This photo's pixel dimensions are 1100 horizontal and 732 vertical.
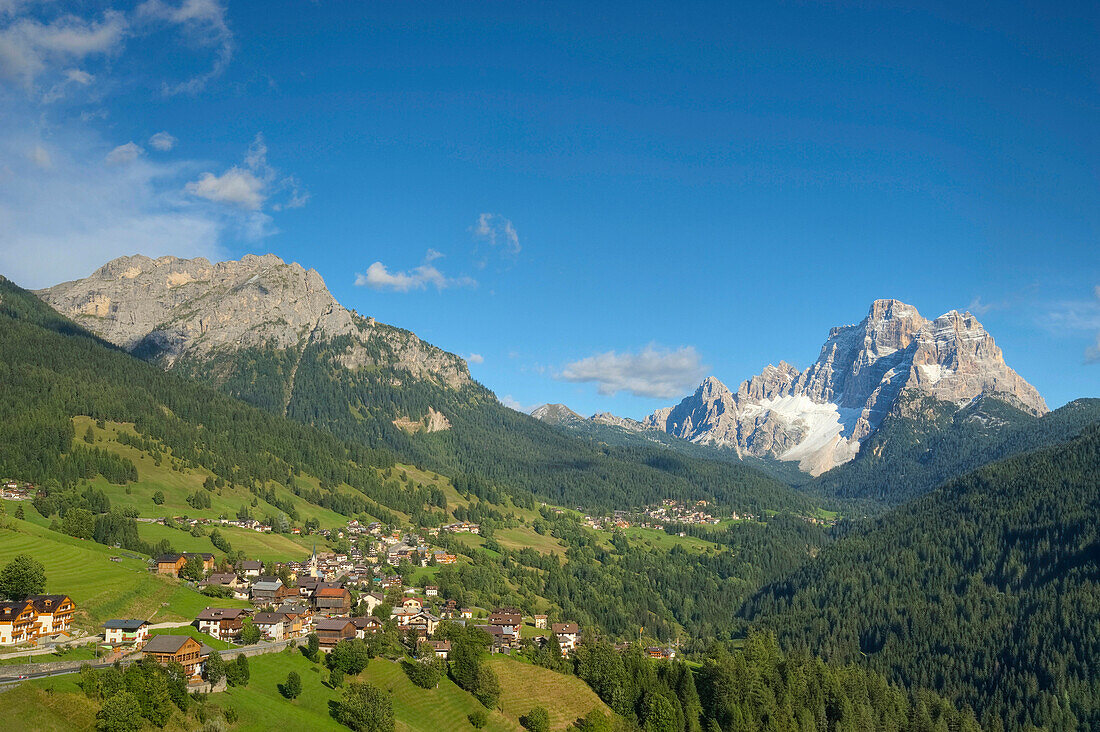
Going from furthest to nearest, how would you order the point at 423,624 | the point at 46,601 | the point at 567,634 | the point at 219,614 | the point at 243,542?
1. the point at 243,542
2. the point at 567,634
3. the point at 423,624
4. the point at 219,614
5. the point at 46,601

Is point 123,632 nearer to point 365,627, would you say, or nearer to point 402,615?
point 365,627

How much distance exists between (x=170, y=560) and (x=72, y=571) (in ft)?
65.5

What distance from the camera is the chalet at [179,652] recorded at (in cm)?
8481

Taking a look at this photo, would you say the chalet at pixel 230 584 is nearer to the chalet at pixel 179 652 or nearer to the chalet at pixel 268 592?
the chalet at pixel 268 592

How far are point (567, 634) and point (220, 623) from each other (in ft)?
205

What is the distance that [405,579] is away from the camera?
168750 mm

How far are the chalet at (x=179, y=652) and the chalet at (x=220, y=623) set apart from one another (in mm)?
14281

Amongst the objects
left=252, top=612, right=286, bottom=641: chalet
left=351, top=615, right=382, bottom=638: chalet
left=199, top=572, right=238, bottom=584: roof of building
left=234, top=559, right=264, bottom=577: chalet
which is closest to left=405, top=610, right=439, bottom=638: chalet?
left=351, top=615, right=382, bottom=638: chalet

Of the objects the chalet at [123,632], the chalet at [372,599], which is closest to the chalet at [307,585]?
the chalet at [372,599]

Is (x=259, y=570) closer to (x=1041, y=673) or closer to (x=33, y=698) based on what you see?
(x=33, y=698)

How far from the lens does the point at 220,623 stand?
105 metres

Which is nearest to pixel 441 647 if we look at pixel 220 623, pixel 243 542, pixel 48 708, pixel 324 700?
pixel 324 700

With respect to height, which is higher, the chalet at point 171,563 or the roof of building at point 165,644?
the chalet at point 171,563

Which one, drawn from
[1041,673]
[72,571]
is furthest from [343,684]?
[1041,673]
